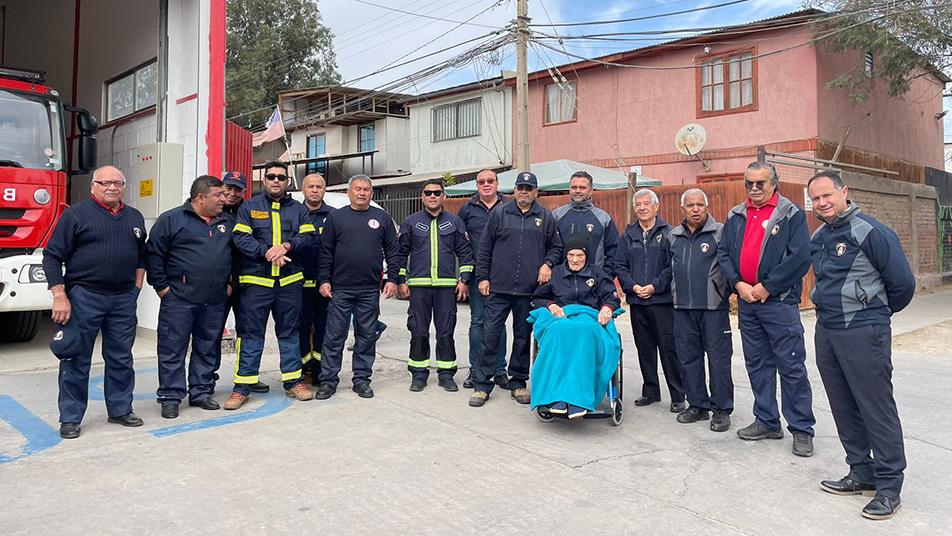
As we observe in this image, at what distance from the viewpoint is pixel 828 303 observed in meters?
4.18

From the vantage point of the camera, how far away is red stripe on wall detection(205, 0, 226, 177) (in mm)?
8766

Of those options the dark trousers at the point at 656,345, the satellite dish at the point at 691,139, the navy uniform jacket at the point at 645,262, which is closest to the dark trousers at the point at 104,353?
the navy uniform jacket at the point at 645,262

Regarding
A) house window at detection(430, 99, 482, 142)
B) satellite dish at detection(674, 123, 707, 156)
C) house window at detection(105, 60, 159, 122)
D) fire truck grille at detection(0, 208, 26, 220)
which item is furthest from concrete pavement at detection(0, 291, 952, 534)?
house window at detection(430, 99, 482, 142)

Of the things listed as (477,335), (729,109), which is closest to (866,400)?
(477,335)

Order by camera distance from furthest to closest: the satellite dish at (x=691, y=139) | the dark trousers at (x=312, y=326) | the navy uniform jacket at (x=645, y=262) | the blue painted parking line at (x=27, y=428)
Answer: the satellite dish at (x=691, y=139), the dark trousers at (x=312, y=326), the navy uniform jacket at (x=645, y=262), the blue painted parking line at (x=27, y=428)

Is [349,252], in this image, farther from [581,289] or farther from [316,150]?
[316,150]

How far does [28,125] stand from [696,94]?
15528 millimetres

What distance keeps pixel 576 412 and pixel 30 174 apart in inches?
269

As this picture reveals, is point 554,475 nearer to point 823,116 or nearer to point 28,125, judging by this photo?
point 28,125

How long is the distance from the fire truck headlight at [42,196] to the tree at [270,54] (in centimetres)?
2747

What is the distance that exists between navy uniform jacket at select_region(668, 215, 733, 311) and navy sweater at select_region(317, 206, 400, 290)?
2685mm

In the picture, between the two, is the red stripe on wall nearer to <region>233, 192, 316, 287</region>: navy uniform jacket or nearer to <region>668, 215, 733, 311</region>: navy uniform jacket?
<region>233, 192, 316, 287</region>: navy uniform jacket

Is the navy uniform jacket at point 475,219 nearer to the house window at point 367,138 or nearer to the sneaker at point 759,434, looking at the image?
the sneaker at point 759,434

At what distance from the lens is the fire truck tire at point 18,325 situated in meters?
9.04
